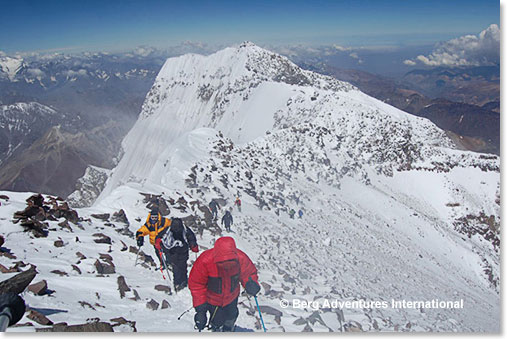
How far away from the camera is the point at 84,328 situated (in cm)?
347

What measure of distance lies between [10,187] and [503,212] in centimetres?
13037

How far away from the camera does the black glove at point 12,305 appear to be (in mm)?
2559

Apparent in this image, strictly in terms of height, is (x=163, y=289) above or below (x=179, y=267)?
below

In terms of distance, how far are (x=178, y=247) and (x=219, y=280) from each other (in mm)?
1448

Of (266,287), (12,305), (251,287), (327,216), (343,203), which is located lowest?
(343,203)

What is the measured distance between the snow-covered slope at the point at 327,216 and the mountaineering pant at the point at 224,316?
50cm

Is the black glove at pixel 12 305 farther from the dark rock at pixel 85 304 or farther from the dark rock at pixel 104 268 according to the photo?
the dark rock at pixel 104 268

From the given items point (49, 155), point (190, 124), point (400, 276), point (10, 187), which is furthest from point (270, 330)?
point (49, 155)

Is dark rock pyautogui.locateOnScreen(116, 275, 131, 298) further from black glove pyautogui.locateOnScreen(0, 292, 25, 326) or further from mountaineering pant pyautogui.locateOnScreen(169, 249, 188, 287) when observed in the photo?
black glove pyautogui.locateOnScreen(0, 292, 25, 326)

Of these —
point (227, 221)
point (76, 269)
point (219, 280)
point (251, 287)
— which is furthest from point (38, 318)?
point (227, 221)

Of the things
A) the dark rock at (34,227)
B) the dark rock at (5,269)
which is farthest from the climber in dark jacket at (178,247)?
the dark rock at (34,227)

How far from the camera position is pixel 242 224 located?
9250 mm

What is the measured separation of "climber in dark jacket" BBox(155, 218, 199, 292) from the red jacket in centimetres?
118

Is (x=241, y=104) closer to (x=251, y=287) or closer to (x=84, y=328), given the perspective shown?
(x=251, y=287)
